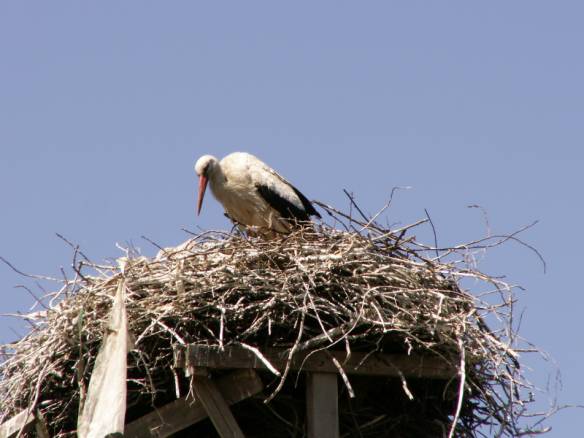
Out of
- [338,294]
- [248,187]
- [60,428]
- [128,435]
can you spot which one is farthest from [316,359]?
[248,187]

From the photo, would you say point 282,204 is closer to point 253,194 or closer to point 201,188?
point 253,194

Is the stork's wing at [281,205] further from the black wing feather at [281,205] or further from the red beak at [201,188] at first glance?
the red beak at [201,188]

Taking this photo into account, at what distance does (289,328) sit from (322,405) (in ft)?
1.68

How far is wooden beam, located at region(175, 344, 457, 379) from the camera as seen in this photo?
6.41 metres

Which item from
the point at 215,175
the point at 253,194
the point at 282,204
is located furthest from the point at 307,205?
the point at 215,175

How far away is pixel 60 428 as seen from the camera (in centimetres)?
693

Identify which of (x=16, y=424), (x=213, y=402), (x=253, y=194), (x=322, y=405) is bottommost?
(x=322, y=405)

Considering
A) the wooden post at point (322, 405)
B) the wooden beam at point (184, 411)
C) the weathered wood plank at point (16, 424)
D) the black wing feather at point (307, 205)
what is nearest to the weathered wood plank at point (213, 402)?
→ the wooden beam at point (184, 411)

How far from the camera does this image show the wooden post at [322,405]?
639cm

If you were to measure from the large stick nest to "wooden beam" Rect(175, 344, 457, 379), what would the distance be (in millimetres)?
61

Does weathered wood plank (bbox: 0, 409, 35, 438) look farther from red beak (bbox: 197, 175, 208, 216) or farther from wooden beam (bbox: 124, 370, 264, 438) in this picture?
red beak (bbox: 197, 175, 208, 216)

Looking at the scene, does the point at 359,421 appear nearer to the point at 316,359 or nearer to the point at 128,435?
the point at 316,359

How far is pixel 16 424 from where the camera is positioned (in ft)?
22.1

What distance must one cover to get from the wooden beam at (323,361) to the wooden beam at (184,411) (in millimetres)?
114
